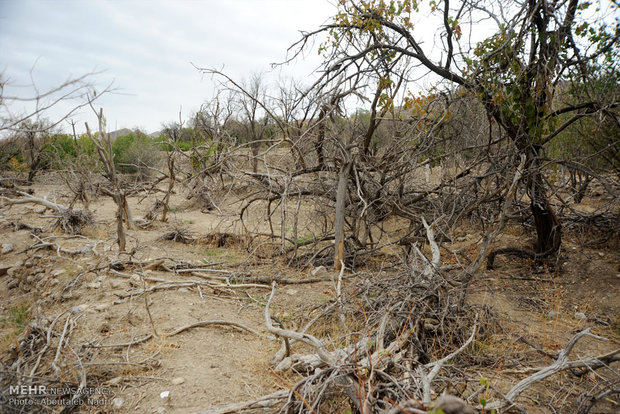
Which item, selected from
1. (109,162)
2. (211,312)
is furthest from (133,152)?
(211,312)

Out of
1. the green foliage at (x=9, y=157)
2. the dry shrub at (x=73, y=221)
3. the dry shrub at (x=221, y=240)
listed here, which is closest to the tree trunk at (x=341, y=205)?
the dry shrub at (x=221, y=240)

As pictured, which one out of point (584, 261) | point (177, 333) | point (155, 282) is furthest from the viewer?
point (584, 261)

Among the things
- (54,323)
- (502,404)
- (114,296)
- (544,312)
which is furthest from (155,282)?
(544,312)

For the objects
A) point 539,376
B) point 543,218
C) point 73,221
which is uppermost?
point 543,218

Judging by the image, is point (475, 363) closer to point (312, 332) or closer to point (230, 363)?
point (312, 332)

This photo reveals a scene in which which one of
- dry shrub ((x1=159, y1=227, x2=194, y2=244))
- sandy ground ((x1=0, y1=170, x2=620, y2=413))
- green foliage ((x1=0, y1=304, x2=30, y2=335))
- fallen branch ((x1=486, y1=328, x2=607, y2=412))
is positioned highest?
fallen branch ((x1=486, y1=328, x2=607, y2=412))

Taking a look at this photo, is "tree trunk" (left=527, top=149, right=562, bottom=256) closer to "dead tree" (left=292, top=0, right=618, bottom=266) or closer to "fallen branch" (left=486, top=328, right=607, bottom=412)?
"dead tree" (left=292, top=0, right=618, bottom=266)

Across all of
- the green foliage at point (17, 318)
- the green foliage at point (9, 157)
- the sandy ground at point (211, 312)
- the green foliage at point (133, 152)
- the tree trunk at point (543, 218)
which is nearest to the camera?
the sandy ground at point (211, 312)

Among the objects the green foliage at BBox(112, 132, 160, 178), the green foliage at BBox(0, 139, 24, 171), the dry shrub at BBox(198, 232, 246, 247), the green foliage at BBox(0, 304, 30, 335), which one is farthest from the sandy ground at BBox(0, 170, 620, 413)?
the green foliage at BBox(112, 132, 160, 178)

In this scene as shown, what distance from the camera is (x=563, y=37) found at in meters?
4.67

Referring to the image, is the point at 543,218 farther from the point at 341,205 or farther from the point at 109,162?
the point at 109,162

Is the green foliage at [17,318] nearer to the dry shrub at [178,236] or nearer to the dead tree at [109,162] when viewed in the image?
the dead tree at [109,162]

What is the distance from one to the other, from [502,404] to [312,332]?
6.37ft

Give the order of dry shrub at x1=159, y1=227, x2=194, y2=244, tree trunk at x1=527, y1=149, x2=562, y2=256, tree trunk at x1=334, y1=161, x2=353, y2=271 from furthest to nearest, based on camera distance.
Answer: dry shrub at x1=159, y1=227, x2=194, y2=244
tree trunk at x1=527, y1=149, x2=562, y2=256
tree trunk at x1=334, y1=161, x2=353, y2=271
